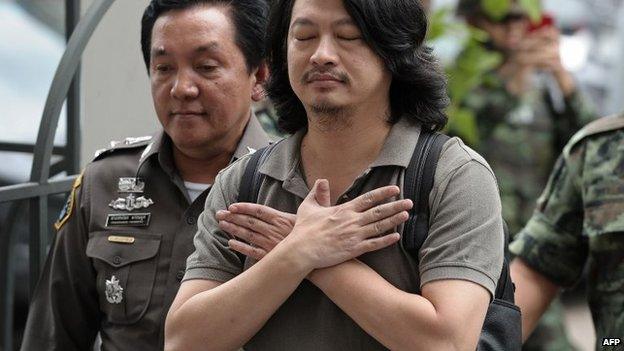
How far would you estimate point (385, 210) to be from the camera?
7.47 ft

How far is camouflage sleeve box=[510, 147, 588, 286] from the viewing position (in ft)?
11.4

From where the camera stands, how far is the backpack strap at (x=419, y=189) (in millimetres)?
2328

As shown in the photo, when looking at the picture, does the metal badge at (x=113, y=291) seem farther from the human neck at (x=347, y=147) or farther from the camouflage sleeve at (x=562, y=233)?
the camouflage sleeve at (x=562, y=233)

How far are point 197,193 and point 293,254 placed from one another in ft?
2.77

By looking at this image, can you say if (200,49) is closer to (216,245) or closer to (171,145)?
(171,145)

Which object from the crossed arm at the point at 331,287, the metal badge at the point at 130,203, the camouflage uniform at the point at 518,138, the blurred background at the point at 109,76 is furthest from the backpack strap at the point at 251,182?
the camouflage uniform at the point at 518,138

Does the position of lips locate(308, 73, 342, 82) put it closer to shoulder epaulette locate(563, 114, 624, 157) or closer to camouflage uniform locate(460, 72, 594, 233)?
shoulder epaulette locate(563, 114, 624, 157)

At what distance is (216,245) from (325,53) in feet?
1.54

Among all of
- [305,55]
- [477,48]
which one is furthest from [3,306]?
[477,48]

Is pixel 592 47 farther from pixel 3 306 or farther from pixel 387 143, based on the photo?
pixel 387 143

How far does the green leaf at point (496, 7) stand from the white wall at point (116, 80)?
2.53 meters

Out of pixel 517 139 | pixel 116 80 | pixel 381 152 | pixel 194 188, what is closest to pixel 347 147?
pixel 381 152

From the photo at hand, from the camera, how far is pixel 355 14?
2.33 m

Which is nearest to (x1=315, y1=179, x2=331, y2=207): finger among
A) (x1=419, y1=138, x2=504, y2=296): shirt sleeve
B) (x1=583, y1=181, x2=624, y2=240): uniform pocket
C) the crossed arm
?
the crossed arm
